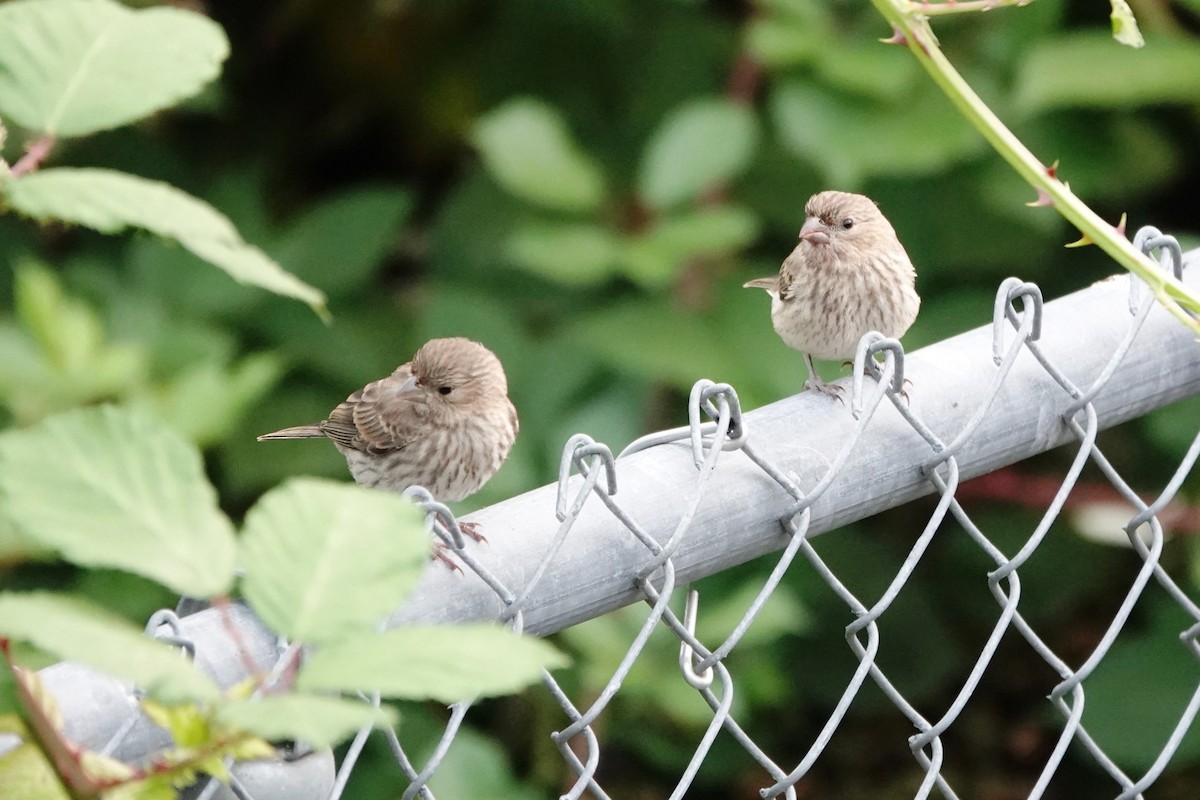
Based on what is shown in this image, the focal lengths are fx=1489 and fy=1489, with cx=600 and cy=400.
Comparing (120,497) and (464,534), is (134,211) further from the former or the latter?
(464,534)

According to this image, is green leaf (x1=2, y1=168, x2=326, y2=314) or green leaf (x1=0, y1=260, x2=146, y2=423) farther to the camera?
green leaf (x1=0, y1=260, x2=146, y2=423)

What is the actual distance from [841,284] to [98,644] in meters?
2.80

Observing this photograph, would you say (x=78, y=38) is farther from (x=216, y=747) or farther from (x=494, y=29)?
(x=494, y=29)

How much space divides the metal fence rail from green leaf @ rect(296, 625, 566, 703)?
0.44 m

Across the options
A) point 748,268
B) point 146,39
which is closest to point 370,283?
point 748,268

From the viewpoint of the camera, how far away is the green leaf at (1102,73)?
12.4ft

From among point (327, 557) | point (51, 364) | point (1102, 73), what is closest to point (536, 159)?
point (51, 364)

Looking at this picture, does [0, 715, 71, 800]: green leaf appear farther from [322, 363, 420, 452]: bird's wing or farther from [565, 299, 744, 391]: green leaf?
[565, 299, 744, 391]: green leaf

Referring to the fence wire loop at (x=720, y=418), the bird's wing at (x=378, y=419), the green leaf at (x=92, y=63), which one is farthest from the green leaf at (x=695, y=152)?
the green leaf at (x=92, y=63)

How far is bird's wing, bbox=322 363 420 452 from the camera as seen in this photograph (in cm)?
342

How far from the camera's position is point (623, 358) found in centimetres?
379

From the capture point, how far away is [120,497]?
2.63 feet

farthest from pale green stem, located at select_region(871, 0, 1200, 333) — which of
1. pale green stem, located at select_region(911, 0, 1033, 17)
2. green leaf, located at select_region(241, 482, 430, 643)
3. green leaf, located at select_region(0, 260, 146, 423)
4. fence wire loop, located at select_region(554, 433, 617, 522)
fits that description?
green leaf, located at select_region(0, 260, 146, 423)

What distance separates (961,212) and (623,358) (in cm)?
126
